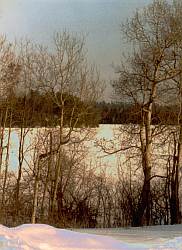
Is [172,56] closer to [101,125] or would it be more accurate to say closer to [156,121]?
[156,121]

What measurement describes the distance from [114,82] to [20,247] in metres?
10.1

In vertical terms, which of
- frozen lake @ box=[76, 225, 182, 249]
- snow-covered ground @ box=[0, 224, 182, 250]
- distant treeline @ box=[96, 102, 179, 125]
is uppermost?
distant treeline @ box=[96, 102, 179, 125]

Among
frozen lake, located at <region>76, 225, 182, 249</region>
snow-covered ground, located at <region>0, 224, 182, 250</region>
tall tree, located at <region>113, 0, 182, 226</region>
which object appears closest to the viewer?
snow-covered ground, located at <region>0, 224, 182, 250</region>

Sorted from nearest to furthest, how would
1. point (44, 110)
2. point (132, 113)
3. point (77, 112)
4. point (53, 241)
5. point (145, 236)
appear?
point (53, 241) → point (145, 236) → point (132, 113) → point (77, 112) → point (44, 110)

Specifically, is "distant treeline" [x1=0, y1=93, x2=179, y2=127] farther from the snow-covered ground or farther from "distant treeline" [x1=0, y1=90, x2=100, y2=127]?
the snow-covered ground

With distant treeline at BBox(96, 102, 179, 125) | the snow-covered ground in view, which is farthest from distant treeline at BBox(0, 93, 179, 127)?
the snow-covered ground

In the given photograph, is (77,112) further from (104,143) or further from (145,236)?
(145,236)

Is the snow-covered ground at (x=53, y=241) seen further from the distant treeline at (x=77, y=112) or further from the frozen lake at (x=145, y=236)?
the distant treeline at (x=77, y=112)

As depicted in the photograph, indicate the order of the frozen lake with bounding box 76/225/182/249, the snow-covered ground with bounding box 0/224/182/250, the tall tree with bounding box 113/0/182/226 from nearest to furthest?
1. the snow-covered ground with bounding box 0/224/182/250
2. the frozen lake with bounding box 76/225/182/249
3. the tall tree with bounding box 113/0/182/226

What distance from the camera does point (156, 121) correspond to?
13930 millimetres

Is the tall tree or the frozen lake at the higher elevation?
the tall tree

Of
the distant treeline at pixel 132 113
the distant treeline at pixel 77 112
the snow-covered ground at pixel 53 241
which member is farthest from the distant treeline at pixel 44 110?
the snow-covered ground at pixel 53 241

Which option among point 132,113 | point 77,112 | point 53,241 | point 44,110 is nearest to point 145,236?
point 53,241

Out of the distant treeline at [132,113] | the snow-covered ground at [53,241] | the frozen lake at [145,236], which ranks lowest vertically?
the frozen lake at [145,236]
